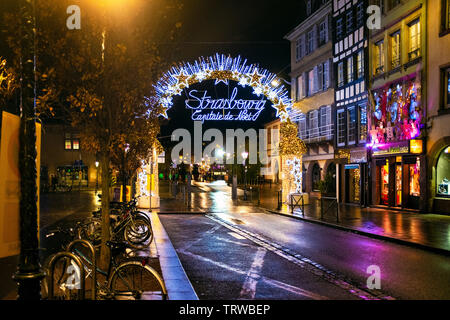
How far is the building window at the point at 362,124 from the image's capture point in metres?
25.3

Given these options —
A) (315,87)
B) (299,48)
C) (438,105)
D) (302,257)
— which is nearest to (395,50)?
(438,105)

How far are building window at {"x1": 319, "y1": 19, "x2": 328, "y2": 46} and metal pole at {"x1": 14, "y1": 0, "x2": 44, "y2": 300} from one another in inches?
1142

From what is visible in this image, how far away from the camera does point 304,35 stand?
3534 centimetres

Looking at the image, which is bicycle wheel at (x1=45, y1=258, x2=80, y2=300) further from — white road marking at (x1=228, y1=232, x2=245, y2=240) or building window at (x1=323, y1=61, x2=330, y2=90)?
building window at (x1=323, y1=61, x2=330, y2=90)

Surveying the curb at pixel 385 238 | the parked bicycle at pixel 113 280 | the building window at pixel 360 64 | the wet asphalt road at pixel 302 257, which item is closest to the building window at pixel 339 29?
the building window at pixel 360 64

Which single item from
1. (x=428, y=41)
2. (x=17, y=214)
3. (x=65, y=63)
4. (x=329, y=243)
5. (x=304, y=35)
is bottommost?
(x=329, y=243)

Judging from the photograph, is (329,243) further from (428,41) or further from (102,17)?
(428,41)

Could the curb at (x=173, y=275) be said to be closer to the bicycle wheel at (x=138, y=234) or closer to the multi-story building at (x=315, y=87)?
the bicycle wheel at (x=138, y=234)

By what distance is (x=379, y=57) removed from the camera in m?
24.2

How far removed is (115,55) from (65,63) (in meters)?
0.85

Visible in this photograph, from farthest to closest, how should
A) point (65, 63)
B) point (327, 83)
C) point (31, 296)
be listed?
point (327, 83) → point (65, 63) → point (31, 296)

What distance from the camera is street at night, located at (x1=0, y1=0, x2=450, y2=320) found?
220 inches
